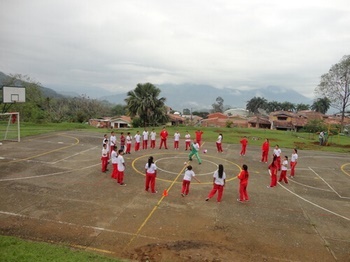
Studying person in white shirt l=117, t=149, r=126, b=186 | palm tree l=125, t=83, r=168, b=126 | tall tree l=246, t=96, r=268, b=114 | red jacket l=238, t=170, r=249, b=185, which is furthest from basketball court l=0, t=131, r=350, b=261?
tall tree l=246, t=96, r=268, b=114

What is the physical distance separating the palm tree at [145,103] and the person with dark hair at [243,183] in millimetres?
26702

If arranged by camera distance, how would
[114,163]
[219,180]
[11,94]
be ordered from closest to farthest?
[219,180], [114,163], [11,94]

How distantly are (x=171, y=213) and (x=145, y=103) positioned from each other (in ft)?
91.7

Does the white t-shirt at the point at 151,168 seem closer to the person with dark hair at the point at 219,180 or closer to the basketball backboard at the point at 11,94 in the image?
the person with dark hair at the point at 219,180

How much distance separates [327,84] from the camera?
47125 millimetres

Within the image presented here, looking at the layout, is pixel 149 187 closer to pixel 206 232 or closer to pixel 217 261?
pixel 206 232

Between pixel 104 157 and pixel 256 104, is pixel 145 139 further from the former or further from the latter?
pixel 256 104

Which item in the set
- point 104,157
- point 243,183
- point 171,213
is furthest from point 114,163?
point 243,183

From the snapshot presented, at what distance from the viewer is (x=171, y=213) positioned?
10.8 m

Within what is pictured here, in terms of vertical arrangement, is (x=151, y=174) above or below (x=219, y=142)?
below

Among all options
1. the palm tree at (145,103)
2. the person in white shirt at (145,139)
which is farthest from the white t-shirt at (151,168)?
the palm tree at (145,103)

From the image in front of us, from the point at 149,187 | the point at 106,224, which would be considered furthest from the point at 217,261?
the point at 149,187

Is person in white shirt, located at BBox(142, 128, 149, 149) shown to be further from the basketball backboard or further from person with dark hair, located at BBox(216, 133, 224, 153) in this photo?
the basketball backboard

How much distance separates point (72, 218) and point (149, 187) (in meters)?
4.34
